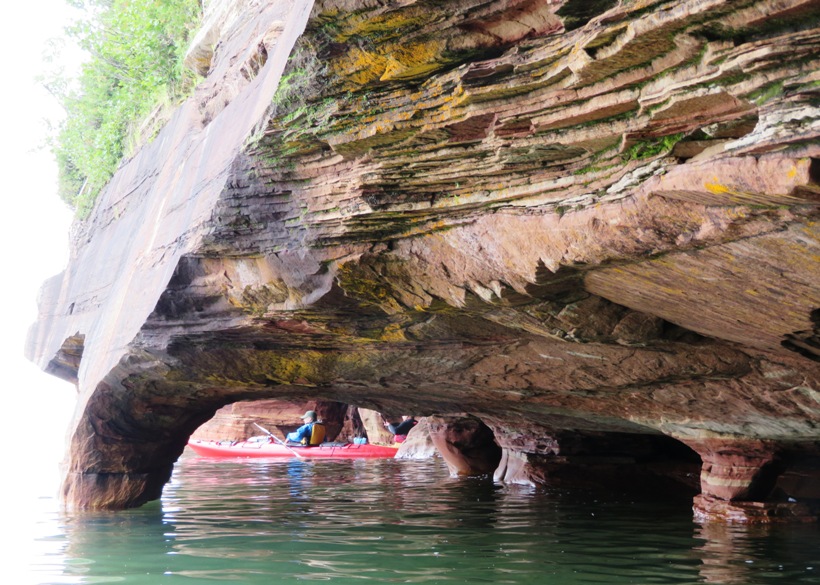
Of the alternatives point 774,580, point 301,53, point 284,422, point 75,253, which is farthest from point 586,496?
point 284,422

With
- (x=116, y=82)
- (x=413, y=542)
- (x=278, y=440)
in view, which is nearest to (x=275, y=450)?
(x=278, y=440)

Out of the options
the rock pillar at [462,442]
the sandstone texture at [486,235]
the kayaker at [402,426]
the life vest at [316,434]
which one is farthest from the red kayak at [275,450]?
the sandstone texture at [486,235]

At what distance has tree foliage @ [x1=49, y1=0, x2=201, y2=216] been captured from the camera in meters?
13.0

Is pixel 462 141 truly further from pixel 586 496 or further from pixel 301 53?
pixel 586 496

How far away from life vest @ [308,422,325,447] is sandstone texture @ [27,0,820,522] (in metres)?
9.10

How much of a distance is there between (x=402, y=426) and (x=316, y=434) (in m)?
2.70

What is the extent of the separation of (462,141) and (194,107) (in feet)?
18.2

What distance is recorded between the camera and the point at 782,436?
28.6 ft

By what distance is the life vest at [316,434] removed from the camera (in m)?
20.9

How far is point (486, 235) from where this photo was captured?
605 centimetres

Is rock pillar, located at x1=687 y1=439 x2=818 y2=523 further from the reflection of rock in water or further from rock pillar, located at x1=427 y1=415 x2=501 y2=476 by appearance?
rock pillar, located at x1=427 y1=415 x2=501 y2=476

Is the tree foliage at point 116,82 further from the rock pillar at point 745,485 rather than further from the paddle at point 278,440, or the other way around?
the rock pillar at point 745,485

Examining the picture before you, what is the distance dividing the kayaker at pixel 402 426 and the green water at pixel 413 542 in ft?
33.7

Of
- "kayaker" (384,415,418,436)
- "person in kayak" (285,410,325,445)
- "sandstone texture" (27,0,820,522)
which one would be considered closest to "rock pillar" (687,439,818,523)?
"sandstone texture" (27,0,820,522)
